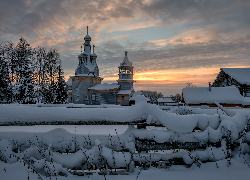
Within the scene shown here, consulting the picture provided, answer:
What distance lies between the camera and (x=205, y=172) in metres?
2.93

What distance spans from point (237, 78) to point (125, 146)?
2508 cm

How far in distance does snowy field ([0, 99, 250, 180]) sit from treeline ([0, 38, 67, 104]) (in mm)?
21166

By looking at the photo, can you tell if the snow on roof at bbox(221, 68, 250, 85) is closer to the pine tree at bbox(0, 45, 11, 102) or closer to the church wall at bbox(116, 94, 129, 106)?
the church wall at bbox(116, 94, 129, 106)

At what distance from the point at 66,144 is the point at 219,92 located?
21.9 meters

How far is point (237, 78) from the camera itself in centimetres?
2188

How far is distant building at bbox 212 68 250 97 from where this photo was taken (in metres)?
21.2

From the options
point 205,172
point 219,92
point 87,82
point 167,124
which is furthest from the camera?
point 87,82

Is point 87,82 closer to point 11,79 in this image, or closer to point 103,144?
point 11,79

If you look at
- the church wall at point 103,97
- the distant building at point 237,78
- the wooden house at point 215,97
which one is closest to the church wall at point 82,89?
the church wall at point 103,97

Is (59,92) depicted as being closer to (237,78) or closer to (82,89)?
(82,89)

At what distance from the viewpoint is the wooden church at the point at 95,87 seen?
26.9 m

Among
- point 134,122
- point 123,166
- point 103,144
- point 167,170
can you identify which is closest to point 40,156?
point 103,144

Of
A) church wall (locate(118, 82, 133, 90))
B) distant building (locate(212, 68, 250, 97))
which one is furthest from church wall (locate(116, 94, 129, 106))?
distant building (locate(212, 68, 250, 97))

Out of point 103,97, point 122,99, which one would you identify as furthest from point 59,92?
point 122,99
